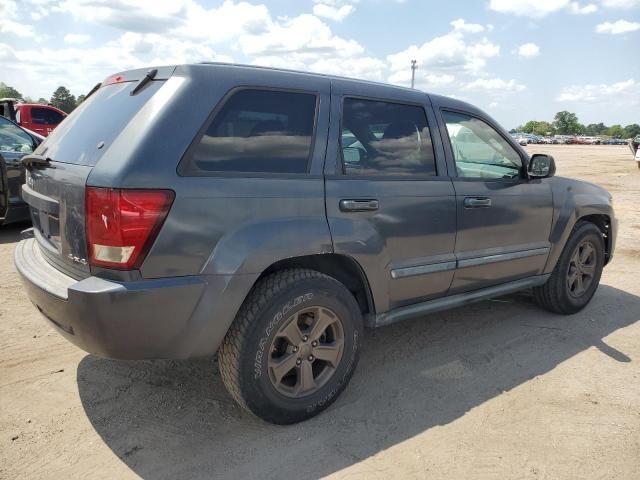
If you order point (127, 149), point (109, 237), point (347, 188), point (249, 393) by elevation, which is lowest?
point (249, 393)

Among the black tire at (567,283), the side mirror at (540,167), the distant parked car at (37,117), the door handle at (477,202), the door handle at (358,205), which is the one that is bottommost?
the black tire at (567,283)

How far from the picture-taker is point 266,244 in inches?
100

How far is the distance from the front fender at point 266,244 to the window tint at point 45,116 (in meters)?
14.3

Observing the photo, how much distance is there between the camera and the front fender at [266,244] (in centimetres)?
244

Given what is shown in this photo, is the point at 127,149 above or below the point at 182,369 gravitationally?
above

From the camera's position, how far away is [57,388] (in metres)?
3.13

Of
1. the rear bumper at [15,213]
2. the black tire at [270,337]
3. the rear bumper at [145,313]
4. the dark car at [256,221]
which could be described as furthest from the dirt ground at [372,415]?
the rear bumper at [15,213]

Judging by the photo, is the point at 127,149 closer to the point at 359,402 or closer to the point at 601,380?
the point at 359,402

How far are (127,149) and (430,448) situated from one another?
210 cm

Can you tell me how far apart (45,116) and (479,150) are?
576 inches

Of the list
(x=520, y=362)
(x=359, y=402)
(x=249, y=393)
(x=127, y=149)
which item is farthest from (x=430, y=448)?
(x=127, y=149)

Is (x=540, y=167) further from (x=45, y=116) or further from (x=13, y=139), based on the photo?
(x=45, y=116)

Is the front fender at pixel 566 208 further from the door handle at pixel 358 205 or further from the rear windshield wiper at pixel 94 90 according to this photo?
the rear windshield wiper at pixel 94 90

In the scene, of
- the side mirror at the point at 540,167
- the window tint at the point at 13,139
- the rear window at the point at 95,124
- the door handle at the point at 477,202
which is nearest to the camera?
the rear window at the point at 95,124
